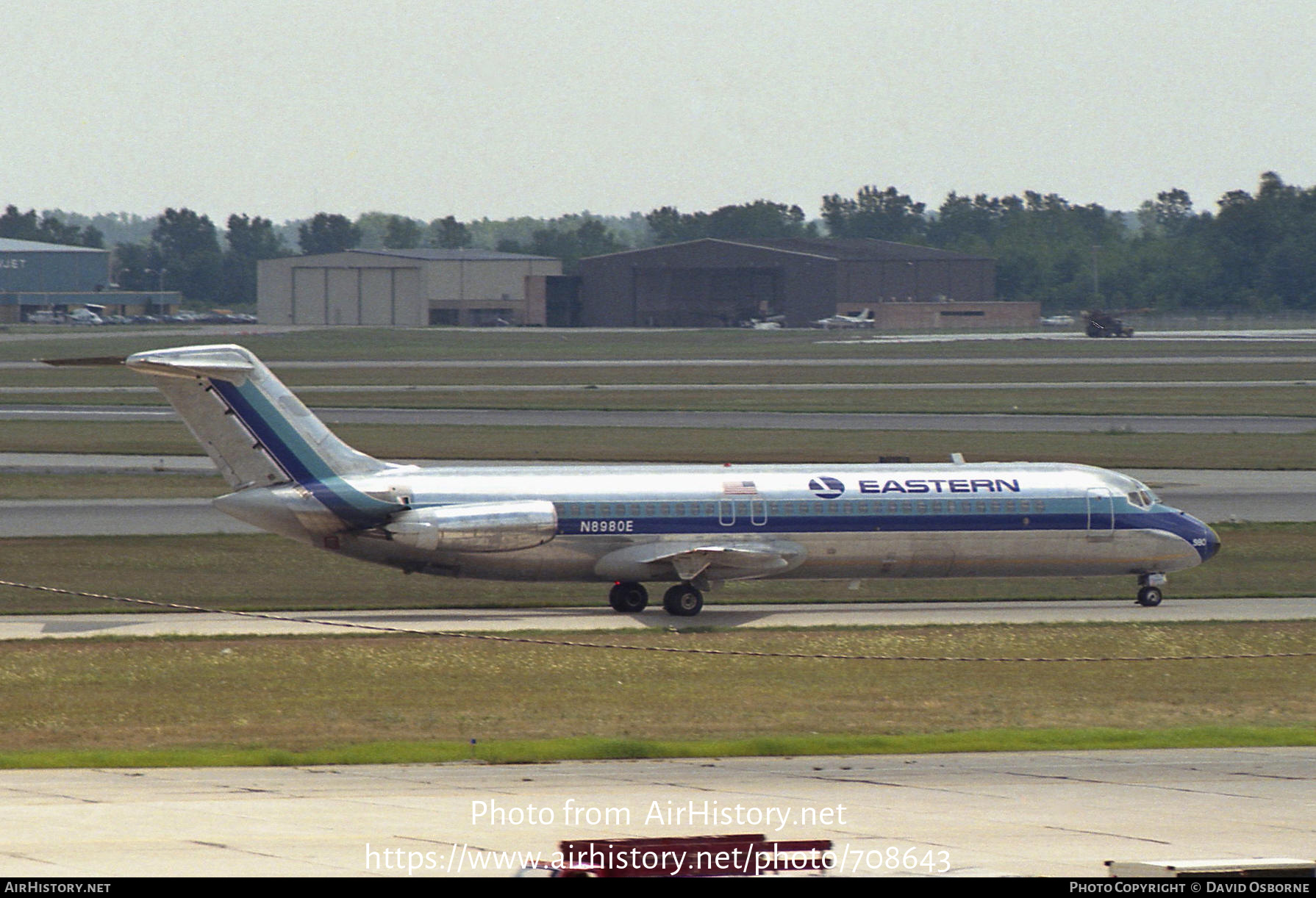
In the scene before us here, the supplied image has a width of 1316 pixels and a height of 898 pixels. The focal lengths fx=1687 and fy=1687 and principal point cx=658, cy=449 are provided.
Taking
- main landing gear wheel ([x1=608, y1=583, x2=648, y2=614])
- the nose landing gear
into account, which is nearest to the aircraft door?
the nose landing gear

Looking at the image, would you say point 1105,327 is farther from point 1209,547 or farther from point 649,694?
point 649,694

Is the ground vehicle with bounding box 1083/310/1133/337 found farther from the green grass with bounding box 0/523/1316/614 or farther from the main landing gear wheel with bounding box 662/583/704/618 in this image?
the main landing gear wheel with bounding box 662/583/704/618

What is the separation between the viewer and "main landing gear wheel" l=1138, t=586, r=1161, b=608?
136ft

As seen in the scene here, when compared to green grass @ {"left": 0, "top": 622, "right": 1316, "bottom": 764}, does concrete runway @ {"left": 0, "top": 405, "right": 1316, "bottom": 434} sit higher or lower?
higher

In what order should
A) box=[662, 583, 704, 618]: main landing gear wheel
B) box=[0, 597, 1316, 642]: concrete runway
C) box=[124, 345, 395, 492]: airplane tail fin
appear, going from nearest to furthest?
box=[0, 597, 1316, 642]: concrete runway, box=[124, 345, 395, 492]: airplane tail fin, box=[662, 583, 704, 618]: main landing gear wheel

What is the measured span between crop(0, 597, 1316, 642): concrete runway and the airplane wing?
102 centimetres

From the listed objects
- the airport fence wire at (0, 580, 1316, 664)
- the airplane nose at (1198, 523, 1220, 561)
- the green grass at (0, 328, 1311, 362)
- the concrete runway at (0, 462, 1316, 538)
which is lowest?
the airport fence wire at (0, 580, 1316, 664)

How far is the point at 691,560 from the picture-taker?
39.3 m

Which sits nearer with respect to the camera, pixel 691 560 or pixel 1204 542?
pixel 691 560

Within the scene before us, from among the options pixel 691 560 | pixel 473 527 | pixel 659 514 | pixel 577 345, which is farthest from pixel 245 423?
pixel 577 345

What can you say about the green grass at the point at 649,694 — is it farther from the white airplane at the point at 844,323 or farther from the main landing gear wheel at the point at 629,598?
the white airplane at the point at 844,323

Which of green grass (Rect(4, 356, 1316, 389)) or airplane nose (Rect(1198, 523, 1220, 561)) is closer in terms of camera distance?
airplane nose (Rect(1198, 523, 1220, 561))

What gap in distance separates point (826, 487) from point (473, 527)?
28.3 feet
